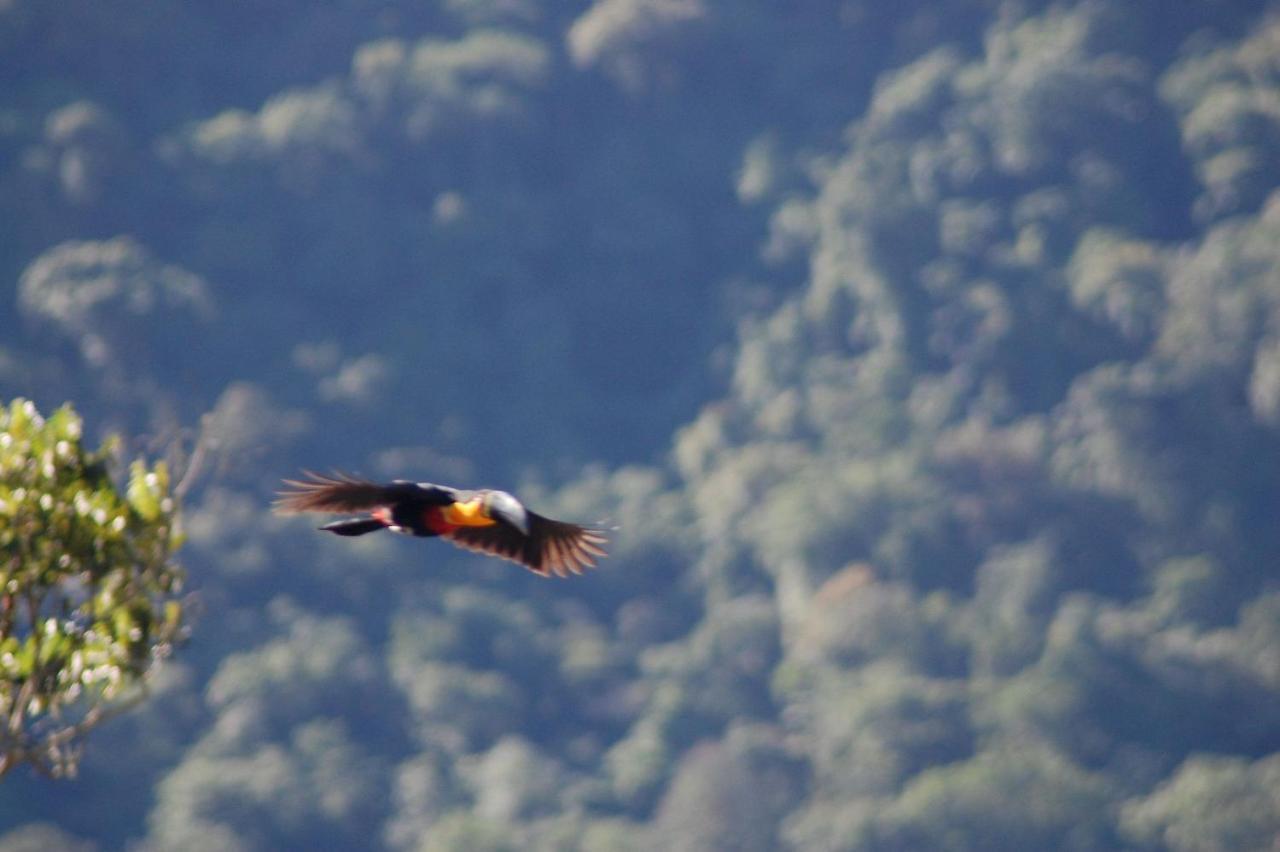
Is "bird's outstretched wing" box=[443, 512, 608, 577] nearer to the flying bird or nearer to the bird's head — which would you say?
the flying bird

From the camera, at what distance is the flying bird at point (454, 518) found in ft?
31.5

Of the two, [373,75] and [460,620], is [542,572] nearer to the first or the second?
[460,620]

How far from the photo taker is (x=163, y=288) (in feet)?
268

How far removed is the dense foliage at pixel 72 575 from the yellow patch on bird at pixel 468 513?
170 cm

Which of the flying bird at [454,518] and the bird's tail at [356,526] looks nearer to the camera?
the bird's tail at [356,526]

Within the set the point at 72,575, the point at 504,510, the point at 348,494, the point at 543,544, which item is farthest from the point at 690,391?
the point at 504,510

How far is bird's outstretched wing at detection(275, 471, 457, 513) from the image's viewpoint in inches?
379

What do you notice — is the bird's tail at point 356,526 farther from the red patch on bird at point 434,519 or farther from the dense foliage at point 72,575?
the dense foliage at point 72,575

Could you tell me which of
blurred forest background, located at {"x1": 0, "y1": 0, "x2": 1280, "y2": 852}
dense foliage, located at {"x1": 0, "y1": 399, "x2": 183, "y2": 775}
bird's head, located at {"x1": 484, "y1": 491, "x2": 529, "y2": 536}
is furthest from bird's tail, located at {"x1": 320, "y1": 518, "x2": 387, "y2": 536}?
blurred forest background, located at {"x1": 0, "y1": 0, "x2": 1280, "y2": 852}

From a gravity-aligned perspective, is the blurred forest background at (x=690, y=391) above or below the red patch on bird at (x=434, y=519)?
above

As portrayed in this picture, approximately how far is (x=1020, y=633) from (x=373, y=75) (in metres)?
44.9

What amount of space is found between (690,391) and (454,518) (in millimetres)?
84350

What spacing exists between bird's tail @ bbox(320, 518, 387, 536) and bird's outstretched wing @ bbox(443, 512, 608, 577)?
954 millimetres

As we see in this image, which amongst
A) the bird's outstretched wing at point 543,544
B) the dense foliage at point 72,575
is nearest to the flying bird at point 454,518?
the bird's outstretched wing at point 543,544
